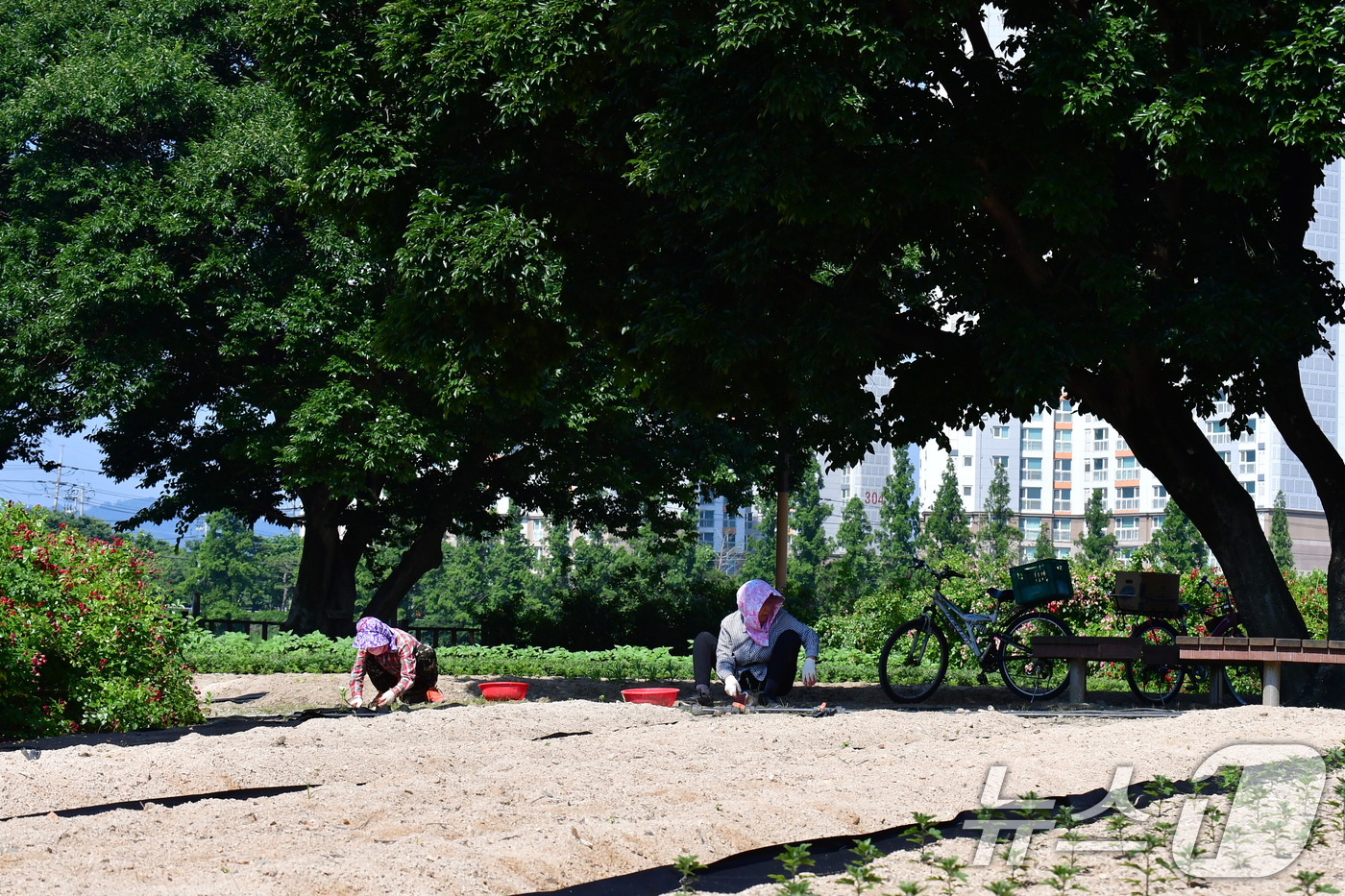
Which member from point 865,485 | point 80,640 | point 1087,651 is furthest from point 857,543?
point 80,640

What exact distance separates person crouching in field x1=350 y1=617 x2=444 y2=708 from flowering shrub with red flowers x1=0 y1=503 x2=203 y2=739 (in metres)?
1.27

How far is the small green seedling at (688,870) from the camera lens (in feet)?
13.1

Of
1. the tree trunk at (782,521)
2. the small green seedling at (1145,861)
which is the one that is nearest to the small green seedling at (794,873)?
the small green seedling at (1145,861)

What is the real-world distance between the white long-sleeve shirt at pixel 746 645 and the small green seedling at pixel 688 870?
4978 millimetres

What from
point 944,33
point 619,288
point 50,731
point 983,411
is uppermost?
point 944,33

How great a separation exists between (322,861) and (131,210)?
53.2 feet

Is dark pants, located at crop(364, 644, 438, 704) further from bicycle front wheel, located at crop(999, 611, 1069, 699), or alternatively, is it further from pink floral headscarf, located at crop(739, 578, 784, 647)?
bicycle front wheel, located at crop(999, 611, 1069, 699)

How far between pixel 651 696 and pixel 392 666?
2123 mm

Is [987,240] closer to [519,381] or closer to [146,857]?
[519,381]

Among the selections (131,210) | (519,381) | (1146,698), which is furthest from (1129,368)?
(131,210)

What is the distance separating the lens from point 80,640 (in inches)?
315

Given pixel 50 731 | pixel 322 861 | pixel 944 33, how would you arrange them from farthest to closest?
pixel 944 33
pixel 50 731
pixel 322 861

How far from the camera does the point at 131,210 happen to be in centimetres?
1814

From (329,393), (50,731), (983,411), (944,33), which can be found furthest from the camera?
(329,393)
